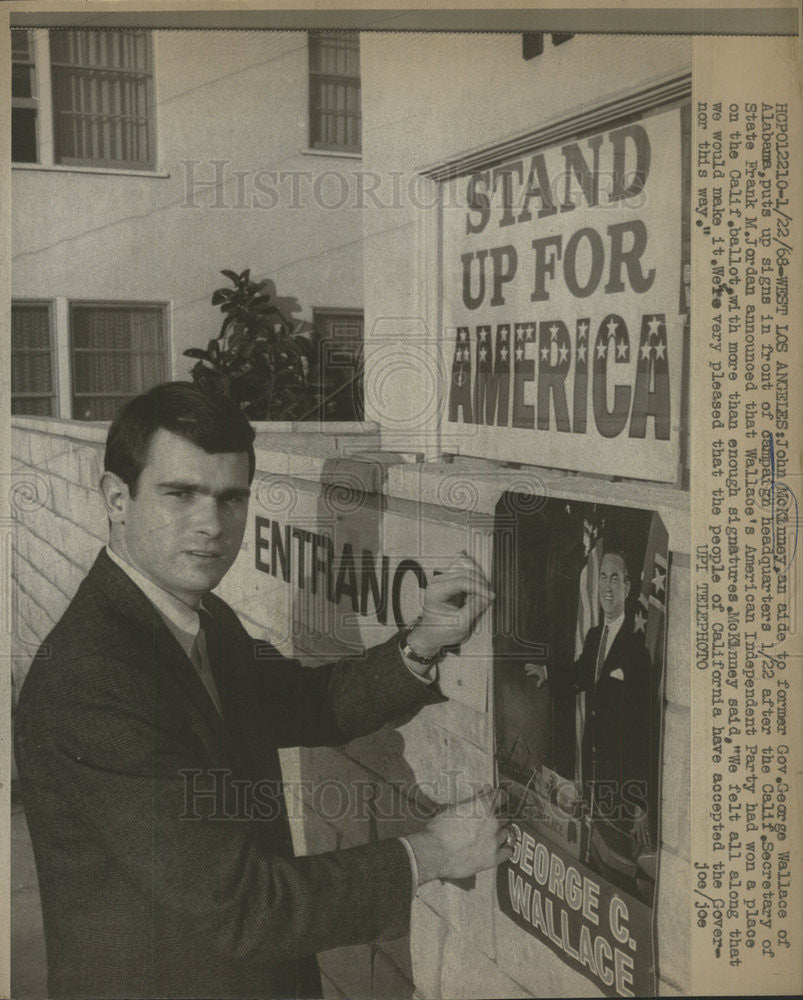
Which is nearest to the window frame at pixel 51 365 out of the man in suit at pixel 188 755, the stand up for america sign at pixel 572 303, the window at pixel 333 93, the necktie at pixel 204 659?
the man in suit at pixel 188 755

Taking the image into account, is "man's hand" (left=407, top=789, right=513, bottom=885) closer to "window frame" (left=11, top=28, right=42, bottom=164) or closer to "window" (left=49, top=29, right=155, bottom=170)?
"window" (left=49, top=29, right=155, bottom=170)

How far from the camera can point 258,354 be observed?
2.41 metres

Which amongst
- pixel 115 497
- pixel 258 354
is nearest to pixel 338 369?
pixel 258 354

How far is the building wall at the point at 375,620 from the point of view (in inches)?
91.6

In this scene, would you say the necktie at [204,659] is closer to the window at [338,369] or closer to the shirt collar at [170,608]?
the shirt collar at [170,608]

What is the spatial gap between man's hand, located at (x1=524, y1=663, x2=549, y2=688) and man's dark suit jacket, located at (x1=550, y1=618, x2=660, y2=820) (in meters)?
0.06

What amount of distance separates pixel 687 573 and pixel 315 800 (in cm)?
115

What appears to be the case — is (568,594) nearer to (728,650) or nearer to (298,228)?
(728,650)

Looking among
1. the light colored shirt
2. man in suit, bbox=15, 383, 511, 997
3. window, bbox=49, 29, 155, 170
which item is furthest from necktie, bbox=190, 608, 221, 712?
window, bbox=49, 29, 155, 170

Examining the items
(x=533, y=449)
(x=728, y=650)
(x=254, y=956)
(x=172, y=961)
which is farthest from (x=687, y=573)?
(x=172, y=961)

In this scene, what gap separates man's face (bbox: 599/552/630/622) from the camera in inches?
81.7

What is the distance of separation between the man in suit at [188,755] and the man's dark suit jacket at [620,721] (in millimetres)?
301

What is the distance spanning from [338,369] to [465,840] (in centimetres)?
119

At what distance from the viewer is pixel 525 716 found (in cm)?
226
